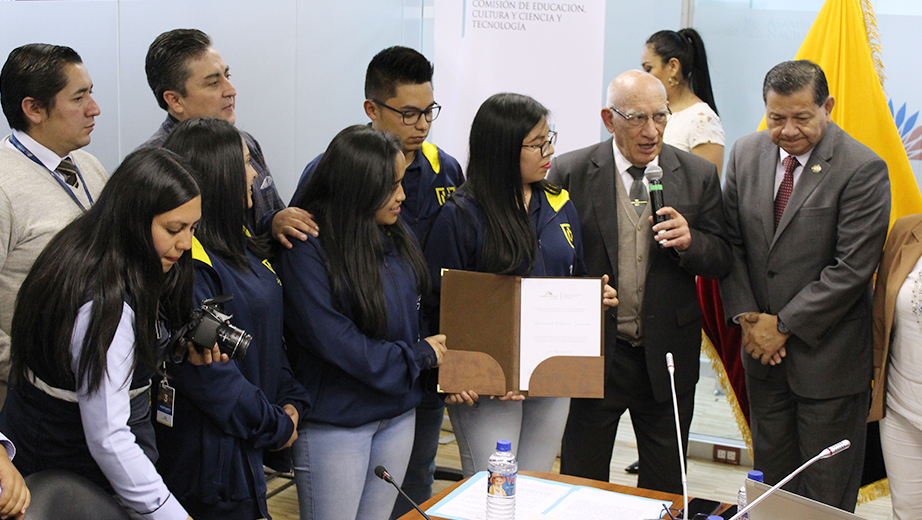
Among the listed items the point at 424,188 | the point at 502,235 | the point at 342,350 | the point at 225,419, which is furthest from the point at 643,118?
the point at 225,419

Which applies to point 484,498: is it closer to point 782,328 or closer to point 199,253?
point 199,253

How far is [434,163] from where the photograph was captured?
295 centimetres

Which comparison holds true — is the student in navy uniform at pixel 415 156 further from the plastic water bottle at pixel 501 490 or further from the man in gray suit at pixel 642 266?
the plastic water bottle at pixel 501 490

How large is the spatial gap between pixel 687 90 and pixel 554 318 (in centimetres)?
179

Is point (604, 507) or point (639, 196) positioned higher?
point (639, 196)

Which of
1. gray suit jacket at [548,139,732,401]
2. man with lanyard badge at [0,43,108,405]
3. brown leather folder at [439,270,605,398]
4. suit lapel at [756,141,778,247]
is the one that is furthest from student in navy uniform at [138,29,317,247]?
suit lapel at [756,141,778,247]

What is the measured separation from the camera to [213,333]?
1.83m

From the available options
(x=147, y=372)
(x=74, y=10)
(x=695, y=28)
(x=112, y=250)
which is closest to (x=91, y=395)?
(x=147, y=372)

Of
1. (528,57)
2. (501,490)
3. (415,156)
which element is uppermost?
(528,57)

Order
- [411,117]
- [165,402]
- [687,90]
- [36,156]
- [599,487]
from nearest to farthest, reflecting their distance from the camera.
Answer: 1. [165,402]
2. [599,487]
3. [36,156]
4. [411,117]
5. [687,90]

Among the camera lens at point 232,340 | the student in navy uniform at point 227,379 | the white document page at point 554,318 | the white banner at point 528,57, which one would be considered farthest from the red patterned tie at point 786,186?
the camera lens at point 232,340

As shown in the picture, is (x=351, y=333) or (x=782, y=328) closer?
(x=351, y=333)

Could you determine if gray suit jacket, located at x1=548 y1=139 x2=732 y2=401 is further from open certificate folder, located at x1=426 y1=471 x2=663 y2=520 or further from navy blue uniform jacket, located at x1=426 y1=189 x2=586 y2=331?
open certificate folder, located at x1=426 y1=471 x2=663 y2=520

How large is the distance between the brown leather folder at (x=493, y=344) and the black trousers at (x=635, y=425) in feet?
1.26
